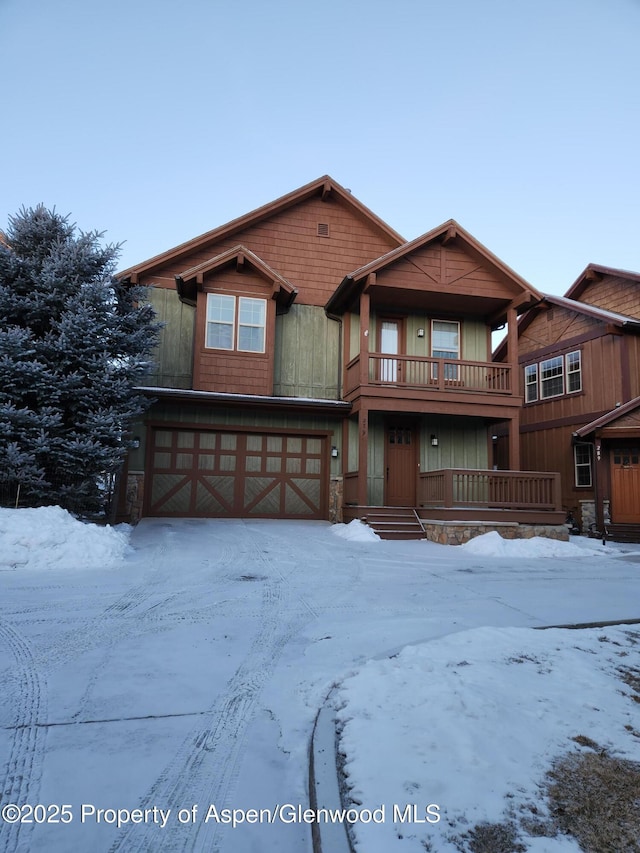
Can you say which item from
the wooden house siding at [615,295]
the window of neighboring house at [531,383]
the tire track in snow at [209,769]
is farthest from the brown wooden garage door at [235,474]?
the wooden house siding at [615,295]

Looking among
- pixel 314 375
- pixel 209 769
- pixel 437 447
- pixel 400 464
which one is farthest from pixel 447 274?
pixel 209 769

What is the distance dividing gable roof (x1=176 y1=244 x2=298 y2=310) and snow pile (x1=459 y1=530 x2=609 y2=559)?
24.7 ft

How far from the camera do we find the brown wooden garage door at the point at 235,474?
42.5ft

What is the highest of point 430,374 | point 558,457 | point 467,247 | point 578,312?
point 467,247

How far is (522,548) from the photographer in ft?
32.5

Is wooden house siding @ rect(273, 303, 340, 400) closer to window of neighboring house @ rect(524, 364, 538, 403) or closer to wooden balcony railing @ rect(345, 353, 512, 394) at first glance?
wooden balcony railing @ rect(345, 353, 512, 394)

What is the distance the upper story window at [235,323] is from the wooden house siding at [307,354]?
0.64 m

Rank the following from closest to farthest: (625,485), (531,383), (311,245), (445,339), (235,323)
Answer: (235,323), (625,485), (445,339), (311,245), (531,383)

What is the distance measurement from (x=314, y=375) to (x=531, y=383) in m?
9.30

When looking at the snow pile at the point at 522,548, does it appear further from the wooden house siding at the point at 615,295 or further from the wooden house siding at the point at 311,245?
the wooden house siding at the point at 615,295

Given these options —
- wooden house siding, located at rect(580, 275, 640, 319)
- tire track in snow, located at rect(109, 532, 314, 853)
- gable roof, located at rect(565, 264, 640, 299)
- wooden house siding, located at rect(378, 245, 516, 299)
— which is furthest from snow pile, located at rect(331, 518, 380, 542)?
gable roof, located at rect(565, 264, 640, 299)

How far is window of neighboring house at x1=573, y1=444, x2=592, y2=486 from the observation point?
1586cm

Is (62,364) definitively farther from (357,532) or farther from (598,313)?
(598,313)

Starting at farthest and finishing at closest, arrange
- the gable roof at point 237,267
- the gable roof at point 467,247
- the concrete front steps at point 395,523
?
the gable roof at point 467,247
the gable roof at point 237,267
the concrete front steps at point 395,523
